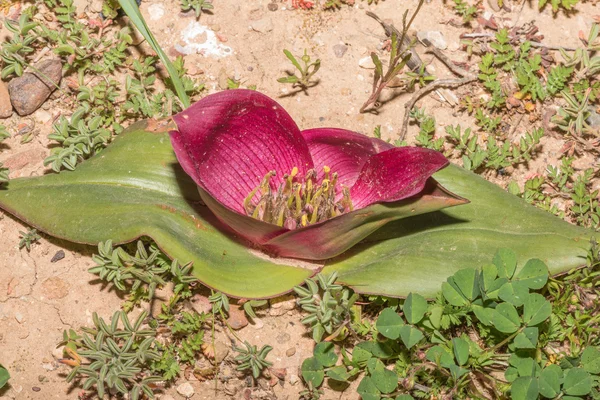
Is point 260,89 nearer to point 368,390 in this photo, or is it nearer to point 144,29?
point 144,29

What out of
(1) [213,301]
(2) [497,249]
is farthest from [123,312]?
(2) [497,249]

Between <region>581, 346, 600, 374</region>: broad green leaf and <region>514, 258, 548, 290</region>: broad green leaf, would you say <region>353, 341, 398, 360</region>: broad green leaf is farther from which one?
<region>581, 346, 600, 374</region>: broad green leaf

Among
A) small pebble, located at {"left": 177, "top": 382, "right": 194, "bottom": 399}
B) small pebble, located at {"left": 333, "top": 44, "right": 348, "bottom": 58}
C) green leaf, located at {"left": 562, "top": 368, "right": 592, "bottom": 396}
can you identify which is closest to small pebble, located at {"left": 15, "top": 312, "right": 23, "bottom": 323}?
small pebble, located at {"left": 177, "top": 382, "right": 194, "bottom": 399}

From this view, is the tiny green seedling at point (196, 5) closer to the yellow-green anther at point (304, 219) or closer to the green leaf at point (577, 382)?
the yellow-green anther at point (304, 219)

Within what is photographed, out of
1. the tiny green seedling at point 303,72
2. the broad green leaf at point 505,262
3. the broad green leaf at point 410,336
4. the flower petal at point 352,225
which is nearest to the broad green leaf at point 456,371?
the broad green leaf at point 410,336

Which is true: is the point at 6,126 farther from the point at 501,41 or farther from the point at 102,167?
the point at 501,41
